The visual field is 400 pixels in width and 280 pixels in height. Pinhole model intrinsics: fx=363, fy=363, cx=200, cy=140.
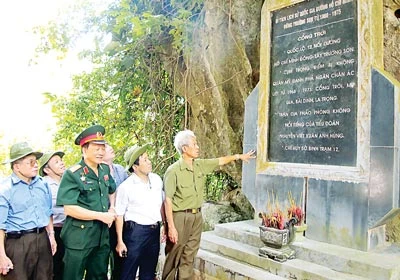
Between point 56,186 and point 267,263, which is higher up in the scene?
point 56,186

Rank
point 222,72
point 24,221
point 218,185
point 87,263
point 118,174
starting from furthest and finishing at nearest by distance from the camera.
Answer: point 218,185 → point 222,72 → point 118,174 → point 87,263 → point 24,221

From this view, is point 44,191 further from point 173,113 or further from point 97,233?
point 173,113

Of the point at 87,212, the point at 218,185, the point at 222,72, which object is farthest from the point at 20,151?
the point at 218,185

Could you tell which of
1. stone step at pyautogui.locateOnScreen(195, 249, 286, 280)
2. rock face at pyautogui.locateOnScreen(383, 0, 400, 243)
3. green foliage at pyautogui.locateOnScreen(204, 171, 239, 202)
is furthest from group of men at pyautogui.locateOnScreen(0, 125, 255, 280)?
green foliage at pyautogui.locateOnScreen(204, 171, 239, 202)

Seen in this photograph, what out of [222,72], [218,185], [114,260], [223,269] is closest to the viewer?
[223,269]

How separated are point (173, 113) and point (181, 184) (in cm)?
307

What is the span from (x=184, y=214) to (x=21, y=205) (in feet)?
4.59

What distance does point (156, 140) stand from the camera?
6.55 metres

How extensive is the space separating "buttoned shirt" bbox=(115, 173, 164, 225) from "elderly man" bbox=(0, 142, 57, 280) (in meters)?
0.62

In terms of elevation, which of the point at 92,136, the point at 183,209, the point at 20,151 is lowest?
the point at 183,209

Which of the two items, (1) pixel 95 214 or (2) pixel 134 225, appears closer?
(1) pixel 95 214

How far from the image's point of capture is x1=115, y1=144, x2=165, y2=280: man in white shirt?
3.22m

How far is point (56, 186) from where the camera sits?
11.6ft

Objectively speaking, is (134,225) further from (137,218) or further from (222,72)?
(222,72)
